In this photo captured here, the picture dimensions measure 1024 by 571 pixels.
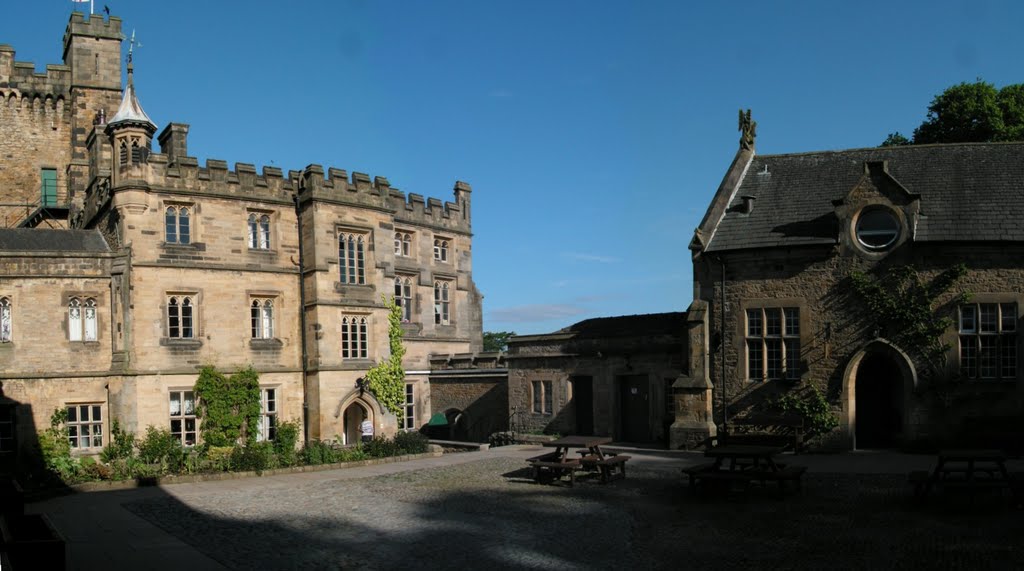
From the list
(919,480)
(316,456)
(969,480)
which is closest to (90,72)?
(316,456)

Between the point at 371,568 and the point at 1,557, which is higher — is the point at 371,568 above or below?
below

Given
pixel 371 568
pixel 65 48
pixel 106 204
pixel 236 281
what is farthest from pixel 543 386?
pixel 65 48

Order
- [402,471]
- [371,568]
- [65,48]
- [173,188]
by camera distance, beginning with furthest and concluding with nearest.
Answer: [65,48], [173,188], [402,471], [371,568]

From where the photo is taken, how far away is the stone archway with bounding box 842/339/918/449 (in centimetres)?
2317

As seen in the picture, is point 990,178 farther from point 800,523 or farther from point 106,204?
point 106,204

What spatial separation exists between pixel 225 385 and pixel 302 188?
→ 7.68 meters

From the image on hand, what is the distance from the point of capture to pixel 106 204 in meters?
29.4

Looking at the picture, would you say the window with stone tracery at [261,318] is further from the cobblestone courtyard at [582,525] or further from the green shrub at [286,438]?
the cobblestone courtyard at [582,525]

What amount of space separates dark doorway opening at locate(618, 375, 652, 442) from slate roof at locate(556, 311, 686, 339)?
4.93 feet

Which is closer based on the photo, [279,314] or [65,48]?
[279,314]

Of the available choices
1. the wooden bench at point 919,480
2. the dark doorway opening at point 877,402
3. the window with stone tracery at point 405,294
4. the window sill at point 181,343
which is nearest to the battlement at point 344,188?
the window with stone tracery at point 405,294

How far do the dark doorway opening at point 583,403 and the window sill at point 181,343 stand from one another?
12.7 meters

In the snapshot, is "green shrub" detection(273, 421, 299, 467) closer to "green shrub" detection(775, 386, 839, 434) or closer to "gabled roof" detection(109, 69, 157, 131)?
"gabled roof" detection(109, 69, 157, 131)

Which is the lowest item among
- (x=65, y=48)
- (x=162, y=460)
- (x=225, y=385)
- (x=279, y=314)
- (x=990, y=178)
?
(x=162, y=460)
